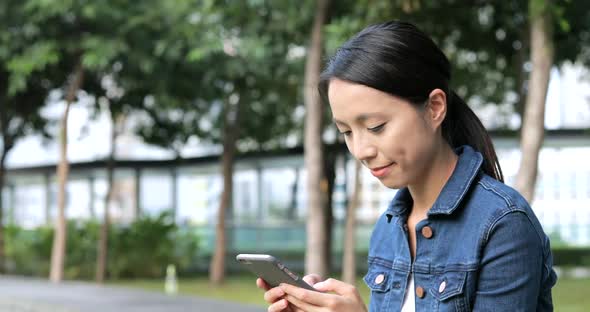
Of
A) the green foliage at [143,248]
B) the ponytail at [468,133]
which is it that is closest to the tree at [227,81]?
the green foliage at [143,248]

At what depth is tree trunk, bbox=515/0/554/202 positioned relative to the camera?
31.0ft

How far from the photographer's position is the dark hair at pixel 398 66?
6.93 feet

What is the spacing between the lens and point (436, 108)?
2.19 metres

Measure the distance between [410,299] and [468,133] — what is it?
1.28 ft

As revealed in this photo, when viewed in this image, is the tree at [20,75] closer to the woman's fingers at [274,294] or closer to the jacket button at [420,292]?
the woman's fingers at [274,294]

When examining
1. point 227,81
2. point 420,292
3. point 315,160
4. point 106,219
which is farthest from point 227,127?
point 420,292

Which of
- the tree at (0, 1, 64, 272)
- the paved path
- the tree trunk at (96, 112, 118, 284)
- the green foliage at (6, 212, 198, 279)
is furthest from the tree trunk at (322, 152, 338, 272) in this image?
the paved path

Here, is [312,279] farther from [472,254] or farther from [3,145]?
[3,145]

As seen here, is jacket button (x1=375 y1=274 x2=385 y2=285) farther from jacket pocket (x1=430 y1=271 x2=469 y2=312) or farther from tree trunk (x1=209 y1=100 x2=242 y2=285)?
tree trunk (x1=209 y1=100 x2=242 y2=285)

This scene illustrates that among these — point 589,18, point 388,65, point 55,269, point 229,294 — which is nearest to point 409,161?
point 388,65

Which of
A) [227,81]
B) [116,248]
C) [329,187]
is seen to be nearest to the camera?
[227,81]

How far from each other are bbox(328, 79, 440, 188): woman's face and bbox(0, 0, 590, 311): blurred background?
24.1 ft

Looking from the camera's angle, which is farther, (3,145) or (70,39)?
(3,145)

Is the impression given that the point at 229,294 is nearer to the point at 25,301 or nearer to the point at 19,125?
the point at 25,301
